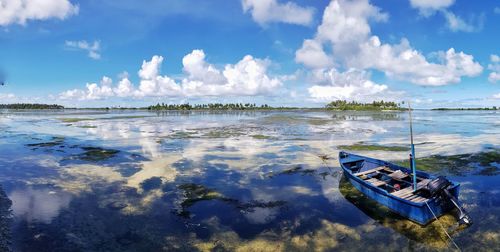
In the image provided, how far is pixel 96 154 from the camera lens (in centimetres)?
2639

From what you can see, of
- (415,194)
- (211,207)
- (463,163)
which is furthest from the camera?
(463,163)

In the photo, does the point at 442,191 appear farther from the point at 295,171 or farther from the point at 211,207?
the point at 295,171

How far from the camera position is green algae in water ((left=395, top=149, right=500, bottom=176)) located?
19.5 meters

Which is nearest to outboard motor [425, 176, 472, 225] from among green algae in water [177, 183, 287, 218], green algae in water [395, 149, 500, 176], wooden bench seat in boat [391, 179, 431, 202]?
wooden bench seat in boat [391, 179, 431, 202]

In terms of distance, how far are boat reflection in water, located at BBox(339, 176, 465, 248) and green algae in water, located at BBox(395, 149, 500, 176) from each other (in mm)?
8123

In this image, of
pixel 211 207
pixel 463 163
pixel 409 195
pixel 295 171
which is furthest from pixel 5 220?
pixel 463 163

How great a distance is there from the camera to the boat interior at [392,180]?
1298 centimetres

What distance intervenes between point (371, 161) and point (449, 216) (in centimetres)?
664

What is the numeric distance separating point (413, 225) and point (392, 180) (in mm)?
4494

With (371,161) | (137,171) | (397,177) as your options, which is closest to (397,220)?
(397,177)

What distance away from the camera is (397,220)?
12250mm

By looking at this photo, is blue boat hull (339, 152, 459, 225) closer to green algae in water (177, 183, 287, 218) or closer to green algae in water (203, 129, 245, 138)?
green algae in water (177, 183, 287, 218)

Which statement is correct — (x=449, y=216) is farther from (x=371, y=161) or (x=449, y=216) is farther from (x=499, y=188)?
(x=371, y=161)

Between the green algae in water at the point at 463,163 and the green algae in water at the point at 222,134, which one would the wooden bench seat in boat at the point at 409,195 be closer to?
the green algae in water at the point at 463,163
